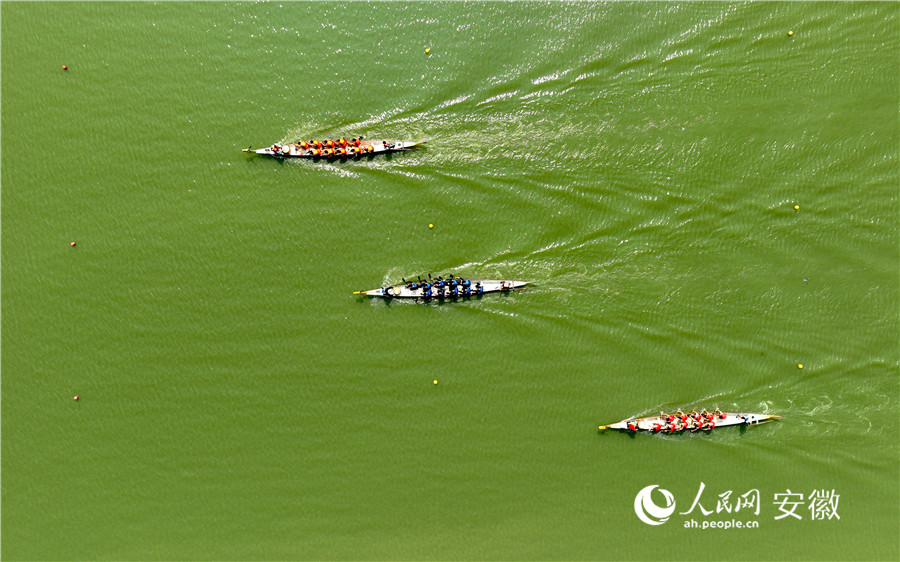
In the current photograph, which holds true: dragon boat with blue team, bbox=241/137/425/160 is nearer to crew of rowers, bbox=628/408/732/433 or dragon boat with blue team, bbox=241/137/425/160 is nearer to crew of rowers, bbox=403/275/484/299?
crew of rowers, bbox=403/275/484/299

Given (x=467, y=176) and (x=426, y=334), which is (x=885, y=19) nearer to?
(x=467, y=176)

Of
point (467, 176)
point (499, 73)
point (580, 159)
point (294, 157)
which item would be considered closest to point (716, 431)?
point (580, 159)

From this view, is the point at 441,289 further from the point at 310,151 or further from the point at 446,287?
the point at 310,151

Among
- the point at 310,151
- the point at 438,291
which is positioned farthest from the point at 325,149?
the point at 438,291

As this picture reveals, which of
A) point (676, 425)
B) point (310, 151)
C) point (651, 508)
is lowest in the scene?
point (651, 508)

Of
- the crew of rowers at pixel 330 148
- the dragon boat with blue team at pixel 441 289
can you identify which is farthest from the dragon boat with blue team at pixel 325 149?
the dragon boat with blue team at pixel 441 289

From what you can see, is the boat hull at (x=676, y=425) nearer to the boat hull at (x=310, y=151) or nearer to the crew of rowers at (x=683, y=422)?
the crew of rowers at (x=683, y=422)

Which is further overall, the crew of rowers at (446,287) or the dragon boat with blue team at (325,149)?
the dragon boat with blue team at (325,149)

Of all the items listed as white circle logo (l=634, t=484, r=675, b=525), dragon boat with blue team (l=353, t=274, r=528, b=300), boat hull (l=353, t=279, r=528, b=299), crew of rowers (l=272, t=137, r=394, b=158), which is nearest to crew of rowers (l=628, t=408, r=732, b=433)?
white circle logo (l=634, t=484, r=675, b=525)
